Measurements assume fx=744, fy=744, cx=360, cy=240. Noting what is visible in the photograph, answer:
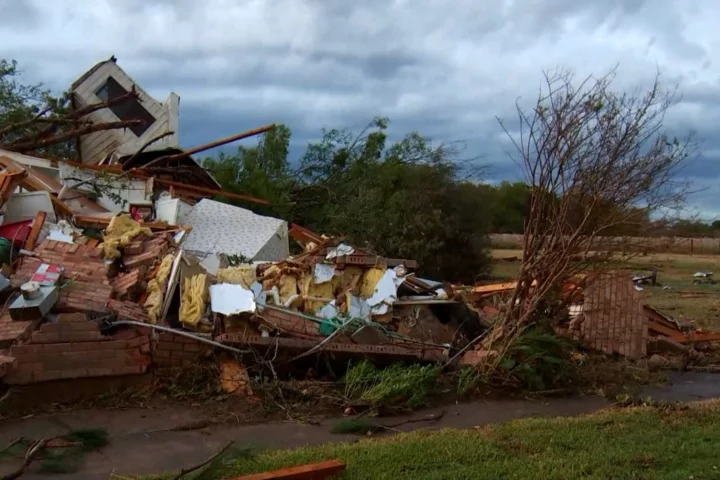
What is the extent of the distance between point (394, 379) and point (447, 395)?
2.29 feet

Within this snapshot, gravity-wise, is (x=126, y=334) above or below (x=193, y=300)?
below

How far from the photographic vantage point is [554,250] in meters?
8.85

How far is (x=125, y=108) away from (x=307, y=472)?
15.5 m

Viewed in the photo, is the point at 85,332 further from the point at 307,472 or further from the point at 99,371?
the point at 307,472

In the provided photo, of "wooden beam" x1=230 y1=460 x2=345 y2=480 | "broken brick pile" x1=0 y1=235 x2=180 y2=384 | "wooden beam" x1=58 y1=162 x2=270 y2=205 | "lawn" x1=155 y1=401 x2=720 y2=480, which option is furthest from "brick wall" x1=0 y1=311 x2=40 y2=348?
"wooden beam" x1=58 y1=162 x2=270 y2=205

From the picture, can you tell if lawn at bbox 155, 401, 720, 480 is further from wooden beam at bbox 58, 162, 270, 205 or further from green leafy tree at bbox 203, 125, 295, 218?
green leafy tree at bbox 203, 125, 295, 218

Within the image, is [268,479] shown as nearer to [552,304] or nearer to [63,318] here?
[63,318]

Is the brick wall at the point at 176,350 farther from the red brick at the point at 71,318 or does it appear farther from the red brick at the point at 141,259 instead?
the red brick at the point at 141,259

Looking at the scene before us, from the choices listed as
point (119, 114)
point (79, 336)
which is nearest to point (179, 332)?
point (79, 336)

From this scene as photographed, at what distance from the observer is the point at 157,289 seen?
9.02m

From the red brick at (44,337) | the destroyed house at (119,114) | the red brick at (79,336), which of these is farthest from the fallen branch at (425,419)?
the destroyed house at (119,114)

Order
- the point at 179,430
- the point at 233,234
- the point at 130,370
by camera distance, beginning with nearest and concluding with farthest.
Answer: the point at 179,430, the point at 130,370, the point at 233,234

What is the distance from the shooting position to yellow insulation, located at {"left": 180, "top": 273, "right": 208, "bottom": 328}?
8.56 metres

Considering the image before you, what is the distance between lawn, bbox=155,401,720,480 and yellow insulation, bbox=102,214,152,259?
483cm
